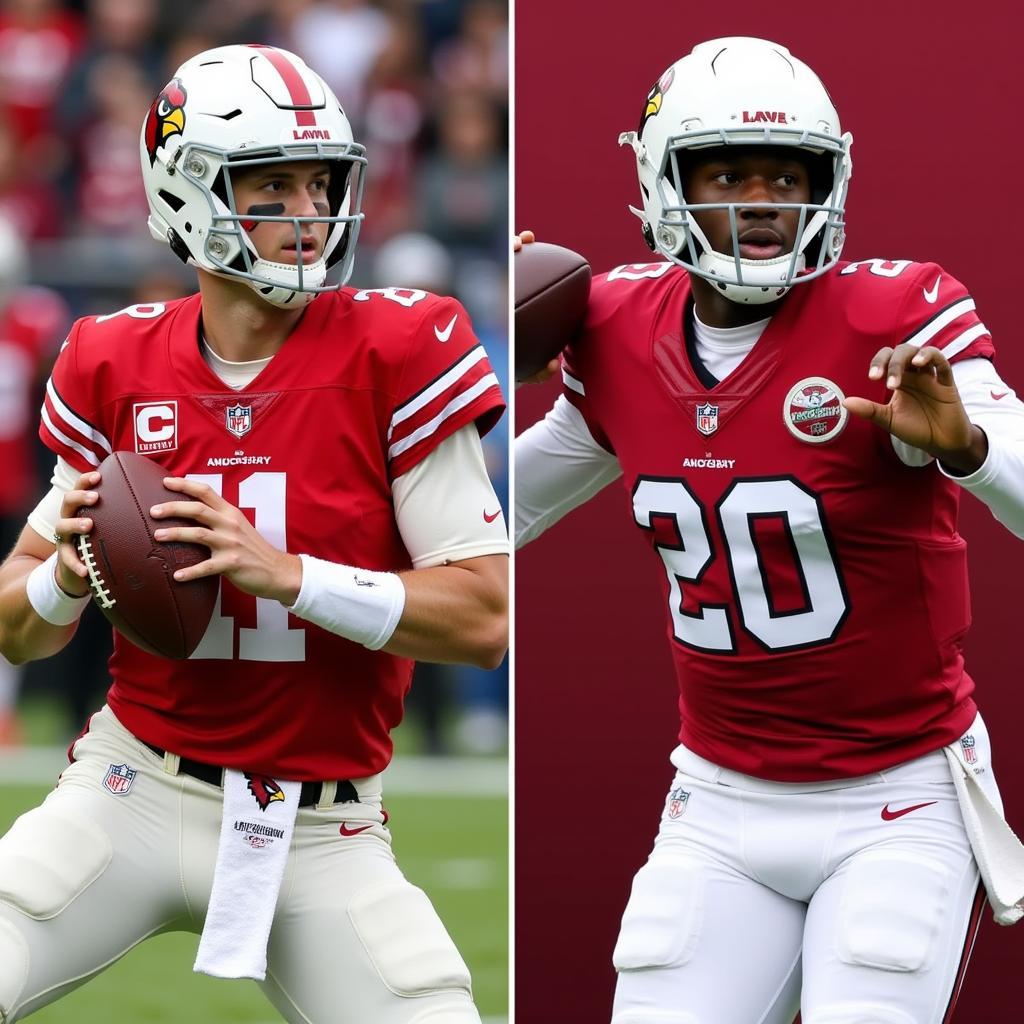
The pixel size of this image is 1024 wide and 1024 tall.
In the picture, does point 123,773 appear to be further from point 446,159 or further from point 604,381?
point 446,159

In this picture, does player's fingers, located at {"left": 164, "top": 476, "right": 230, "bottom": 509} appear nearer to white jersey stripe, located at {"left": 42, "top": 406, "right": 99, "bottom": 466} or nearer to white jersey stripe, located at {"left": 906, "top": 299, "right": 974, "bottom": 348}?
white jersey stripe, located at {"left": 42, "top": 406, "right": 99, "bottom": 466}

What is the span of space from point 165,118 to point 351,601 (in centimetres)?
62

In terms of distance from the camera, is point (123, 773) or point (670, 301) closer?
point (123, 773)

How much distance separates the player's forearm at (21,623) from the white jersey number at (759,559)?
69 cm

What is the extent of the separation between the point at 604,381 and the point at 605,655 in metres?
0.68

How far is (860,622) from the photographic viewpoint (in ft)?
6.67

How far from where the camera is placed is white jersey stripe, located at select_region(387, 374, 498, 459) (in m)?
1.95

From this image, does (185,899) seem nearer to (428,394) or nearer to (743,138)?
(428,394)

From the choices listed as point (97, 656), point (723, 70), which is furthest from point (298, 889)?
point (97, 656)

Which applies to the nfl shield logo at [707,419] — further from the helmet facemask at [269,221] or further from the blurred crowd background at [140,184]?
the blurred crowd background at [140,184]

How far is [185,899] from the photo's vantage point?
6.51ft

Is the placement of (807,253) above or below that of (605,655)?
above

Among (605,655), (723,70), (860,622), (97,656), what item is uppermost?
(723,70)

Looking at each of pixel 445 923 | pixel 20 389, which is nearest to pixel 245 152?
pixel 445 923
